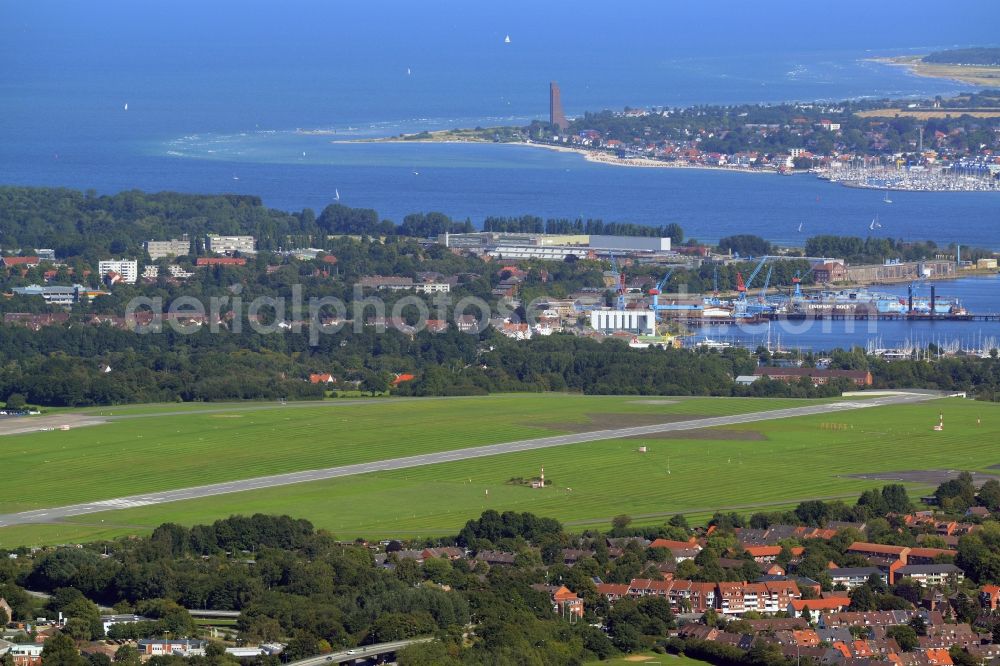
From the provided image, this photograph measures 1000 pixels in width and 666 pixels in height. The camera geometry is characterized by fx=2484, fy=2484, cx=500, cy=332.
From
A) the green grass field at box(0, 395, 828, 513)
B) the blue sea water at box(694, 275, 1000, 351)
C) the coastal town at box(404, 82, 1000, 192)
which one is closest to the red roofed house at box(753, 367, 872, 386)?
the green grass field at box(0, 395, 828, 513)

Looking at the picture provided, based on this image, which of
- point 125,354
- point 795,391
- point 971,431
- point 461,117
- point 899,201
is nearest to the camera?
point 971,431


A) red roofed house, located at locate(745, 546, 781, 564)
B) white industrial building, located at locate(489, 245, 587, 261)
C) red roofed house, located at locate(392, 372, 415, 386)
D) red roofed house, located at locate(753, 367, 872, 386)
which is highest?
white industrial building, located at locate(489, 245, 587, 261)

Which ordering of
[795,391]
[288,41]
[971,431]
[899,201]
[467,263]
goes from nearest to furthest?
[971,431] < [795,391] < [467,263] < [899,201] < [288,41]

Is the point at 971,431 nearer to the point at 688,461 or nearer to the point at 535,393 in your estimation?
the point at 688,461

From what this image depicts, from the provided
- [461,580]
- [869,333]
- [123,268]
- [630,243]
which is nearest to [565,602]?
[461,580]

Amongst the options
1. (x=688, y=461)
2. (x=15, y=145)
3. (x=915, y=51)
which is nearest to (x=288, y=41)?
(x=915, y=51)

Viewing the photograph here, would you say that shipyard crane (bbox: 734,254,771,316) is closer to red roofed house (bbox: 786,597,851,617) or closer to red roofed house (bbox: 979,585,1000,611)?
red roofed house (bbox: 979,585,1000,611)

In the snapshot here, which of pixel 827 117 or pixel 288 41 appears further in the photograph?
pixel 288 41
